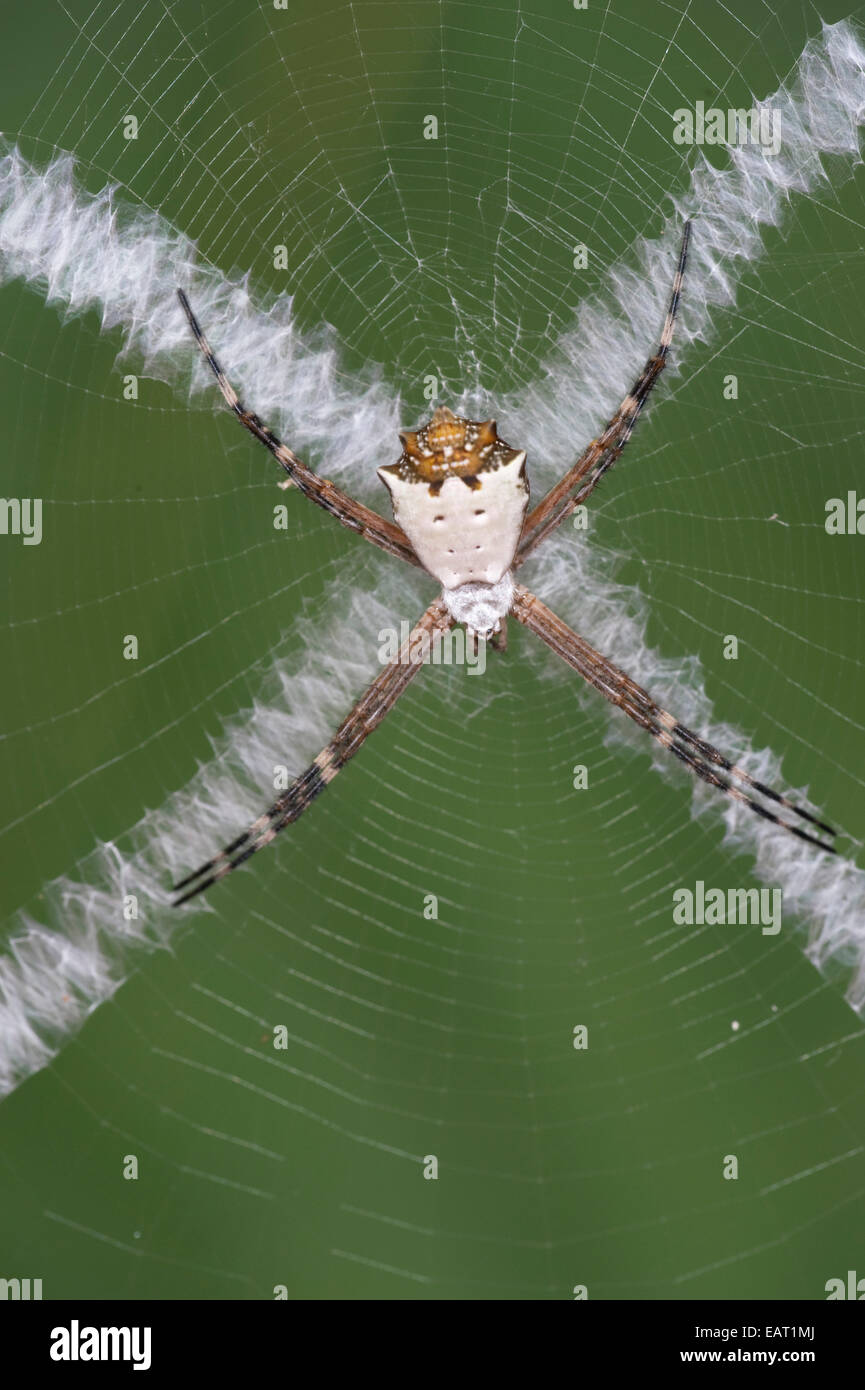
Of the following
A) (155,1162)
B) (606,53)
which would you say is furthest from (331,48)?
(155,1162)

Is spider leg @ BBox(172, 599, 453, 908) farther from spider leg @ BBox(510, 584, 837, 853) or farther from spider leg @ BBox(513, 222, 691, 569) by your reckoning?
spider leg @ BBox(513, 222, 691, 569)

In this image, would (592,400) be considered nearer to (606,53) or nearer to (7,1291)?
(606,53)

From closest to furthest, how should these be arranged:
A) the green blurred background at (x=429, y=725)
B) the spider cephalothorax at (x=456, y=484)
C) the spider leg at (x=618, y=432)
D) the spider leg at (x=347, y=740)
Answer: the spider cephalothorax at (x=456, y=484) < the spider leg at (x=618, y=432) < the green blurred background at (x=429, y=725) < the spider leg at (x=347, y=740)

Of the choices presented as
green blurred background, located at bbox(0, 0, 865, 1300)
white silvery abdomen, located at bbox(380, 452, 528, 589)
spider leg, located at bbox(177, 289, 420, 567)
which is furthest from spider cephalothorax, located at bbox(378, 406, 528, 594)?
green blurred background, located at bbox(0, 0, 865, 1300)

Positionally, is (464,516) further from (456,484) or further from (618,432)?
(618,432)

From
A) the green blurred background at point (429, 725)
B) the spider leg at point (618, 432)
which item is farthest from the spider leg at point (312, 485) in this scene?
the spider leg at point (618, 432)

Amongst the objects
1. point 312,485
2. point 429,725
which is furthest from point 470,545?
point 429,725

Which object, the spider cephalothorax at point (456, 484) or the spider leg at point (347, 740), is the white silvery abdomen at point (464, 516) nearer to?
the spider cephalothorax at point (456, 484)
